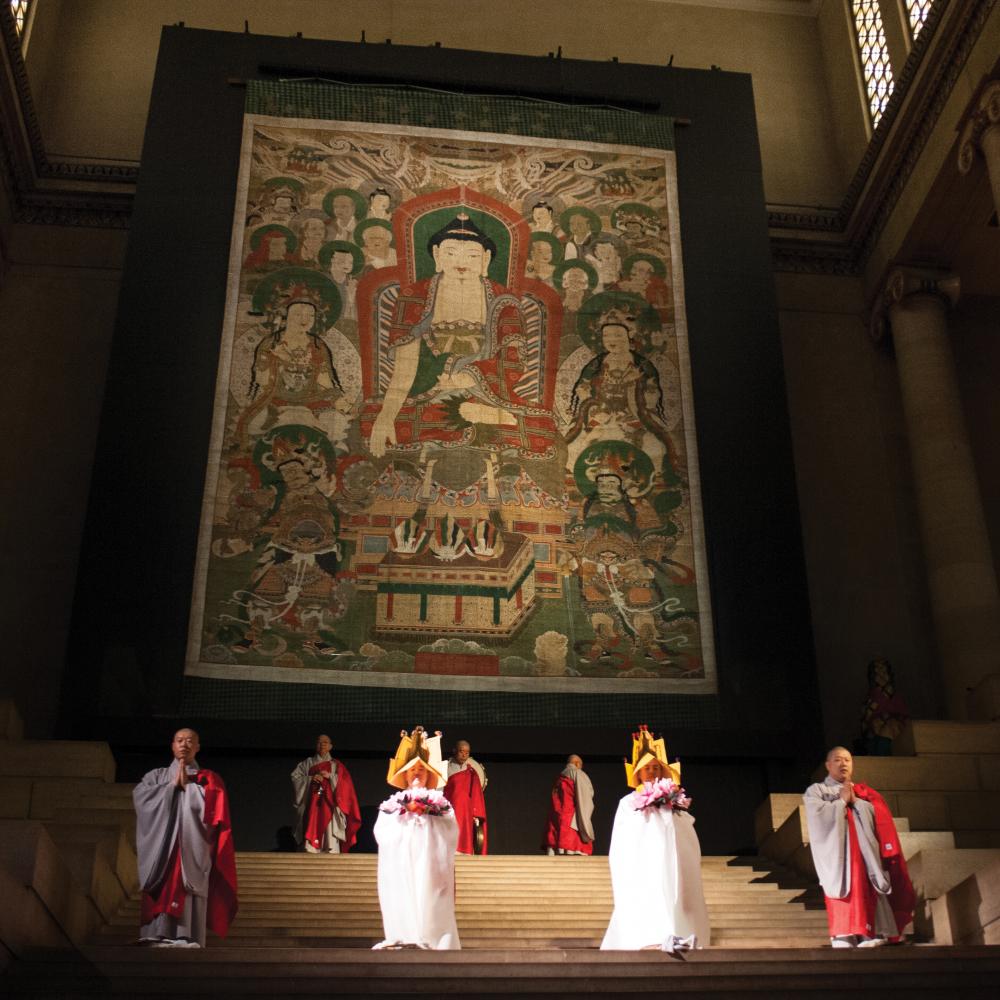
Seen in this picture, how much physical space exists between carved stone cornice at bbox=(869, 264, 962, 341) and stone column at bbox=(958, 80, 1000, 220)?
7.77 feet

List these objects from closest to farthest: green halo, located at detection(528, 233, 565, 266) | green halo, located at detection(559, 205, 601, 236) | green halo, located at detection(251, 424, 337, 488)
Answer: green halo, located at detection(251, 424, 337, 488) → green halo, located at detection(528, 233, 565, 266) → green halo, located at detection(559, 205, 601, 236)

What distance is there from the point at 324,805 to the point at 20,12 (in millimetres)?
12317

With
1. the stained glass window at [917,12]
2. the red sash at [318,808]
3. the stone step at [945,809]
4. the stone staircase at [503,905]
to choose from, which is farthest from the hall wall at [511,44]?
the stone staircase at [503,905]

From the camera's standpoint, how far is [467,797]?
40.9ft

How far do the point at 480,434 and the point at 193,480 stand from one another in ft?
10.7

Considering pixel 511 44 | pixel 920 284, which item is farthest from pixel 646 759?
pixel 511 44

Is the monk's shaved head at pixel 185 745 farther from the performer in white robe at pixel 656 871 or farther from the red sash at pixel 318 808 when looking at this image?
the red sash at pixel 318 808

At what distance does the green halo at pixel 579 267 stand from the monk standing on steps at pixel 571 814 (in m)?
6.12

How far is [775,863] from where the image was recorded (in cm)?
1171

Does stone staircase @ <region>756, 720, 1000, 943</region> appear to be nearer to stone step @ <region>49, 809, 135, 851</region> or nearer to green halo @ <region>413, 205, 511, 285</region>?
stone step @ <region>49, 809, 135, 851</region>

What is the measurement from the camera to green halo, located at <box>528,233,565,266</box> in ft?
54.0

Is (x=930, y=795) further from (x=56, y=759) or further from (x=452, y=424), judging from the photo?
(x=56, y=759)

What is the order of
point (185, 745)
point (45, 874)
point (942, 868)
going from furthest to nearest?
point (942, 868) → point (185, 745) → point (45, 874)

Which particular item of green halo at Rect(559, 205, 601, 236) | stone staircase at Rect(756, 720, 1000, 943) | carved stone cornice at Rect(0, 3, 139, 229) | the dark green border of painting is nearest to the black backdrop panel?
the dark green border of painting
